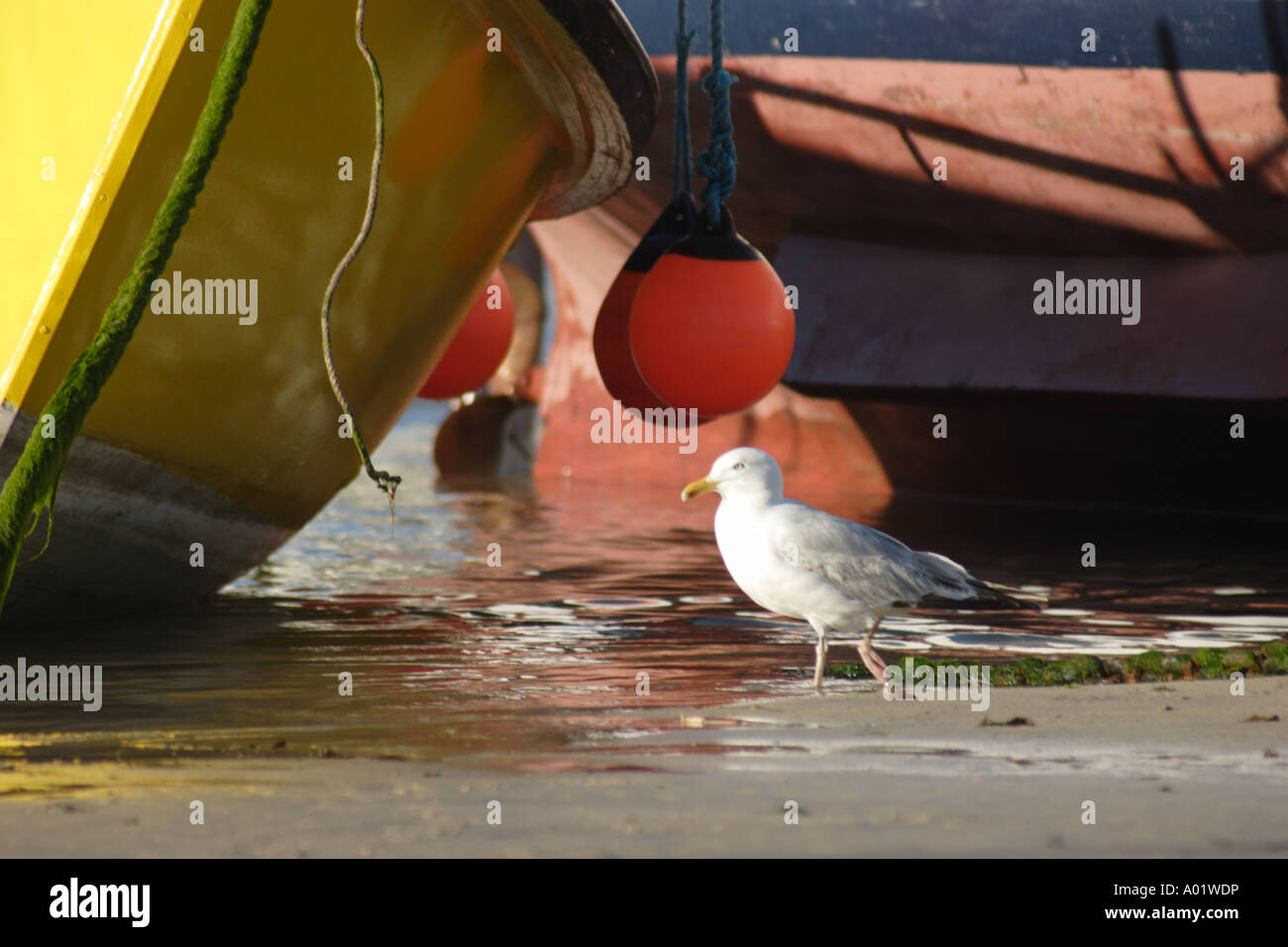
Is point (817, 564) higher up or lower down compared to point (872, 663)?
higher up

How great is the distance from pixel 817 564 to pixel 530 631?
4.98ft

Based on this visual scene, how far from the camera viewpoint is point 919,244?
980cm

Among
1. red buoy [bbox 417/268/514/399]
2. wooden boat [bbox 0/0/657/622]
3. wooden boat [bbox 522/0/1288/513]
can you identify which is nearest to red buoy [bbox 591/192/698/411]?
wooden boat [bbox 0/0/657/622]

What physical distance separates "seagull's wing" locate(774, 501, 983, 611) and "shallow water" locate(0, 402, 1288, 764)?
0.27 meters

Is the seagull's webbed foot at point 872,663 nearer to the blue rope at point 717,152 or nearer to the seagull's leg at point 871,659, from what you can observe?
the seagull's leg at point 871,659

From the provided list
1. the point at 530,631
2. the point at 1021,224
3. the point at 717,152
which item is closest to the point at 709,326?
the point at 717,152

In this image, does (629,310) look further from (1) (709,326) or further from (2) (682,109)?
(2) (682,109)

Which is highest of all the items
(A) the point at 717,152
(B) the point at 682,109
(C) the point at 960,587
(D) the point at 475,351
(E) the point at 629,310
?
(B) the point at 682,109

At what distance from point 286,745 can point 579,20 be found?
2419 mm

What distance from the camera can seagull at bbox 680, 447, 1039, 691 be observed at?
14.9 feet

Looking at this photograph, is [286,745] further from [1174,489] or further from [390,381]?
[1174,489]

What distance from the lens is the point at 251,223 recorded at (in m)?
A: 4.78

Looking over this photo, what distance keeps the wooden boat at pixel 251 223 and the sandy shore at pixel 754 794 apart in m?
1.58

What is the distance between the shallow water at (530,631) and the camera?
407 centimetres
